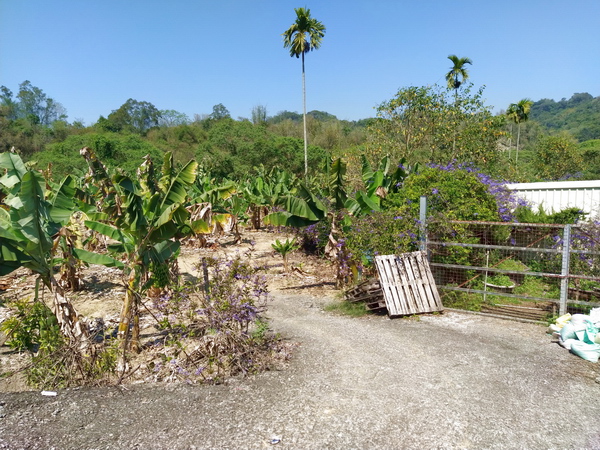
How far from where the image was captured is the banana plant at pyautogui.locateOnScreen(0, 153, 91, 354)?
5.38 m

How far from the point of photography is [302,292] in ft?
33.1

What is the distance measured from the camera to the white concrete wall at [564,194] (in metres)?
10.8

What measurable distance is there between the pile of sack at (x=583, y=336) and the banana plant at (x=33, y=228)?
6608mm

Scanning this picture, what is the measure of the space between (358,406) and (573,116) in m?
156

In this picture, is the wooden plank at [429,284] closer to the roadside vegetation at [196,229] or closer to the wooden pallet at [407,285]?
the wooden pallet at [407,285]

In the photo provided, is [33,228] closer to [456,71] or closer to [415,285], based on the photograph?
[415,285]

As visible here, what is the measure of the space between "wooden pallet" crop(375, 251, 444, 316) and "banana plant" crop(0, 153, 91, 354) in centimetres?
499

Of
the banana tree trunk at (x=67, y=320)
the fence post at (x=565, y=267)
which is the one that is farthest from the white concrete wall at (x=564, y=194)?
the banana tree trunk at (x=67, y=320)

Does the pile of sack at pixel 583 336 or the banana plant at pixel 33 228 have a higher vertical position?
the banana plant at pixel 33 228

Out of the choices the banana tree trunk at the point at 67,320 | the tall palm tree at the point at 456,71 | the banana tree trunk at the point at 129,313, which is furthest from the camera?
the tall palm tree at the point at 456,71

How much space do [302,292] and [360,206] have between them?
2.45m

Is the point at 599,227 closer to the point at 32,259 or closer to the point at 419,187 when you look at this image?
the point at 419,187

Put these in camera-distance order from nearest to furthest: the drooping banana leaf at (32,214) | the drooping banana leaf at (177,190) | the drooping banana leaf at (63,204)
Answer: the drooping banana leaf at (32,214) → the drooping banana leaf at (63,204) → the drooping banana leaf at (177,190)

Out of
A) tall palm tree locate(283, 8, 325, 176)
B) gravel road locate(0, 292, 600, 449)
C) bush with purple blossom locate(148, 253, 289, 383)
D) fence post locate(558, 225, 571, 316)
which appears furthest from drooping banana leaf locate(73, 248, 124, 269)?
tall palm tree locate(283, 8, 325, 176)
